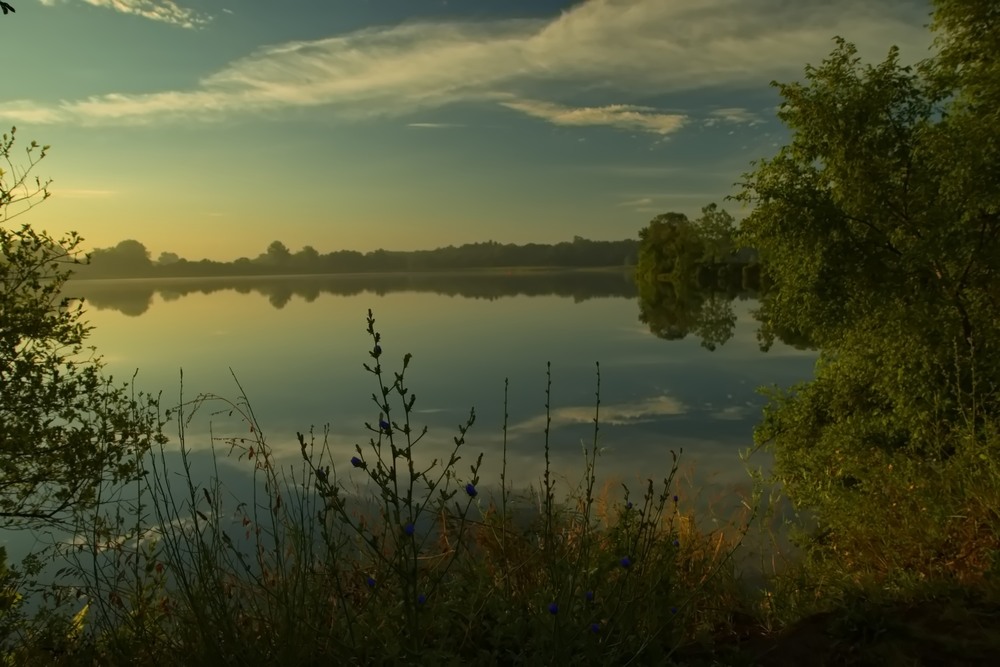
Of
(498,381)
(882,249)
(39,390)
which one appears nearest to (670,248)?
(498,381)

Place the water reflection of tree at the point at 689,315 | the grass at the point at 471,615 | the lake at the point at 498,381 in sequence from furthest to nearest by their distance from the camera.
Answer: the water reflection of tree at the point at 689,315, the lake at the point at 498,381, the grass at the point at 471,615

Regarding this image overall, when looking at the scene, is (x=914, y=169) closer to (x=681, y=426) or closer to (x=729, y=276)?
(x=681, y=426)

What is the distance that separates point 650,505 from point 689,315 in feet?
179

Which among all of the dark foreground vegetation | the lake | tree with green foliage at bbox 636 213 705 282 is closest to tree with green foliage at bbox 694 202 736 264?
tree with green foliage at bbox 636 213 705 282

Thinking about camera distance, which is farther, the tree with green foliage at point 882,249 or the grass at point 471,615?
the tree with green foliage at point 882,249

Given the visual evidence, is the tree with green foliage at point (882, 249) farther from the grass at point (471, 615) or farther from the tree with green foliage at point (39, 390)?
the tree with green foliage at point (39, 390)

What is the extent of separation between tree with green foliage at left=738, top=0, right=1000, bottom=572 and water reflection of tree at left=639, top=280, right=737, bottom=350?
23364 millimetres

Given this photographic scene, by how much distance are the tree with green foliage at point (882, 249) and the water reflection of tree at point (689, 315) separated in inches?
920

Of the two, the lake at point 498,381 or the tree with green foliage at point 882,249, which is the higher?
the tree with green foliage at point 882,249

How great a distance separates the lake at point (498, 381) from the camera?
16453mm

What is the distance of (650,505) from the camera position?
519cm

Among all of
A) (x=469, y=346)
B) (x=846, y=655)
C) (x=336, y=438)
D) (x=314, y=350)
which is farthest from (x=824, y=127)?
(x=314, y=350)

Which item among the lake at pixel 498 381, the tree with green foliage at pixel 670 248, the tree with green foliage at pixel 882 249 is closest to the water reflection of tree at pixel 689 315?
Result: the lake at pixel 498 381

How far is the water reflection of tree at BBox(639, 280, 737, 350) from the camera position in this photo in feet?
146
